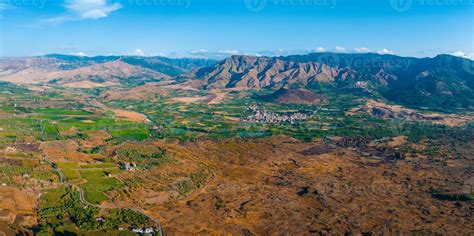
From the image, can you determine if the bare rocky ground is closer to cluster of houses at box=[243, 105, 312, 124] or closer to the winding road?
the winding road

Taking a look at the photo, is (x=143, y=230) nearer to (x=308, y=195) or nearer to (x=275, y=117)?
(x=308, y=195)

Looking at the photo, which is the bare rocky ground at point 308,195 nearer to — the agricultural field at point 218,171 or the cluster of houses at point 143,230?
the agricultural field at point 218,171

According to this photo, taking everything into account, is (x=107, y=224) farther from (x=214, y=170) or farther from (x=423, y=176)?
(x=423, y=176)

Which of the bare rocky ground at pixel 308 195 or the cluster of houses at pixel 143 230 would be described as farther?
the bare rocky ground at pixel 308 195

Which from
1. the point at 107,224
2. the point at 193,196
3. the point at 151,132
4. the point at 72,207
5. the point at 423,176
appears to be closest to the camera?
the point at 107,224

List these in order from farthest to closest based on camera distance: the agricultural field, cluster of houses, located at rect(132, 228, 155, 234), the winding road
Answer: the agricultural field → the winding road → cluster of houses, located at rect(132, 228, 155, 234)

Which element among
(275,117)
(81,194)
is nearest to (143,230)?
(81,194)

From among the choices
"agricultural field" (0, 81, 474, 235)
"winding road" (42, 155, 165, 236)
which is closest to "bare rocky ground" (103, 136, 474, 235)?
"agricultural field" (0, 81, 474, 235)

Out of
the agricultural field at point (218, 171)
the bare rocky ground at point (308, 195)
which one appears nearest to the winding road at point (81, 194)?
the agricultural field at point (218, 171)

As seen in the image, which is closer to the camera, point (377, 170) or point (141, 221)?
point (141, 221)

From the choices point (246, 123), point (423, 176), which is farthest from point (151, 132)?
point (423, 176)

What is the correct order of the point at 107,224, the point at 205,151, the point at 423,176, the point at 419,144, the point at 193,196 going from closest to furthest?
the point at 107,224, the point at 193,196, the point at 423,176, the point at 205,151, the point at 419,144
